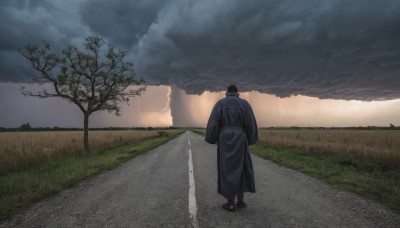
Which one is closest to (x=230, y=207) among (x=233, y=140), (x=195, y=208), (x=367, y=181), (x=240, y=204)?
(x=240, y=204)

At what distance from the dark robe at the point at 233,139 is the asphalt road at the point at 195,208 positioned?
506mm

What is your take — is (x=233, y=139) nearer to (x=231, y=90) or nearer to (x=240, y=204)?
(x=231, y=90)

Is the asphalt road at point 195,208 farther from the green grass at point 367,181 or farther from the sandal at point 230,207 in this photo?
the green grass at point 367,181

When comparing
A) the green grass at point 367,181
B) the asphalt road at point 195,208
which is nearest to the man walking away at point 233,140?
the asphalt road at point 195,208

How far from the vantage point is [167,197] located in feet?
22.5

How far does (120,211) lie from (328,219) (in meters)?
3.75

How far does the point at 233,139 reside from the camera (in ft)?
19.4

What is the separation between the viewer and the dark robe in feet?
19.3

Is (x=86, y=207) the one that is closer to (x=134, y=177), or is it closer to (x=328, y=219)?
(x=134, y=177)

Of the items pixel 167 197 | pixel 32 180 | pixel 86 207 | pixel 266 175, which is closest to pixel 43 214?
pixel 86 207

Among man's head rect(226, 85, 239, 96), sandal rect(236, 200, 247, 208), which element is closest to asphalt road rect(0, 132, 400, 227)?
sandal rect(236, 200, 247, 208)

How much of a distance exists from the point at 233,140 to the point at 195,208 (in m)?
1.51

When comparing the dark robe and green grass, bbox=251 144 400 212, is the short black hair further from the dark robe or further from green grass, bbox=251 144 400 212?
green grass, bbox=251 144 400 212

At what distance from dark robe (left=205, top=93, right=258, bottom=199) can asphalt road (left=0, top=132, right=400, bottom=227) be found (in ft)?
1.66
